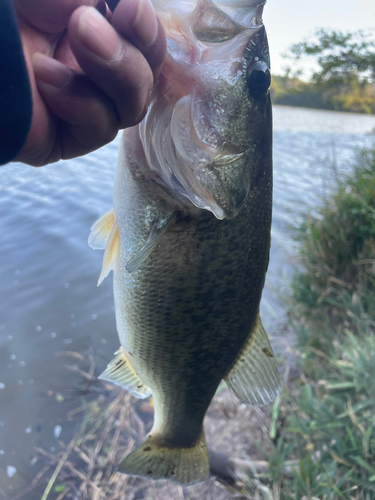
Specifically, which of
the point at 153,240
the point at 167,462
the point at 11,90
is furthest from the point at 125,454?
the point at 11,90

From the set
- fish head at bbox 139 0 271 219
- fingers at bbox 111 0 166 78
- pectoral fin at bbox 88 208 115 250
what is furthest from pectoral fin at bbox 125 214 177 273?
fingers at bbox 111 0 166 78

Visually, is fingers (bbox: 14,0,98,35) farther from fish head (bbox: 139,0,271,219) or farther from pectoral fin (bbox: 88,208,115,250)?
pectoral fin (bbox: 88,208,115,250)

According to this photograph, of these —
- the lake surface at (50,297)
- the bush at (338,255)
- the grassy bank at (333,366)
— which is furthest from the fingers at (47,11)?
the bush at (338,255)

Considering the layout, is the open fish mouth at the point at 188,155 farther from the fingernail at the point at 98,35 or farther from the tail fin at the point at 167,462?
the tail fin at the point at 167,462

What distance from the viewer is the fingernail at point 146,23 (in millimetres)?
735

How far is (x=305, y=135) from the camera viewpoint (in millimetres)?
22156

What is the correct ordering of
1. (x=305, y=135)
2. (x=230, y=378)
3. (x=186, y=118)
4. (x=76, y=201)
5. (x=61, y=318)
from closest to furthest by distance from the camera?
(x=186, y=118) < (x=230, y=378) < (x=61, y=318) < (x=76, y=201) < (x=305, y=135)

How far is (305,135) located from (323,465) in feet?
74.0

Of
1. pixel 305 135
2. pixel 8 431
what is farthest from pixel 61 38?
pixel 305 135

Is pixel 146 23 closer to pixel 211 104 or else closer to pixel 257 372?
pixel 211 104

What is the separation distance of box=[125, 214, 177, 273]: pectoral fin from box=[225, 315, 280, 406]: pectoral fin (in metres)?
0.62

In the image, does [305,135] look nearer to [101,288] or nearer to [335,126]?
[335,126]

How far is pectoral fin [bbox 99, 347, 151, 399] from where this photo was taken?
1765 millimetres

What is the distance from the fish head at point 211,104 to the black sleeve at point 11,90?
0.44 meters
